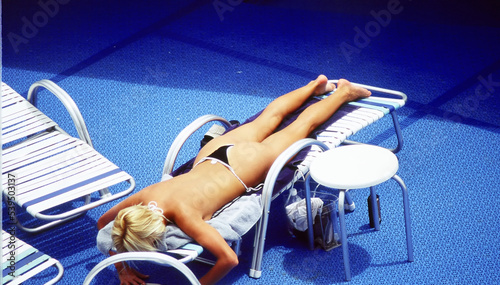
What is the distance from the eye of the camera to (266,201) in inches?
125

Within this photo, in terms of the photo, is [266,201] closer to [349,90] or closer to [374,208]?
[374,208]

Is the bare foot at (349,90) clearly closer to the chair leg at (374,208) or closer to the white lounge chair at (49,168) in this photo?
the chair leg at (374,208)

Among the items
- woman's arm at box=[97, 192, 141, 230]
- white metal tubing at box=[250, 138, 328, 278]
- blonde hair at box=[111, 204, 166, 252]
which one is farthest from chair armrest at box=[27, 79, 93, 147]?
white metal tubing at box=[250, 138, 328, 278]

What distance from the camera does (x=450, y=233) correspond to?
353 cm

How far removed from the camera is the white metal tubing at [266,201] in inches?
125

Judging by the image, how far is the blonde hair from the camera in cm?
280

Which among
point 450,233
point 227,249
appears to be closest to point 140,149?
point 227,249

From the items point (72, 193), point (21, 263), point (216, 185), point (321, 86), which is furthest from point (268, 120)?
point (21, 263)

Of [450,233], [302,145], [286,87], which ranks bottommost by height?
[450,233]

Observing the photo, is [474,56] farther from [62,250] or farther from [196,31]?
[62,250]

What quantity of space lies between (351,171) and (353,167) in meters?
0.04

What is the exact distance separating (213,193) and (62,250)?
101 centimetres

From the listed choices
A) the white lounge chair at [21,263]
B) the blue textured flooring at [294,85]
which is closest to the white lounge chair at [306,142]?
the blue textured flooring at [294,85]

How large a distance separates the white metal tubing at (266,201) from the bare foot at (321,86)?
2.79 feet
